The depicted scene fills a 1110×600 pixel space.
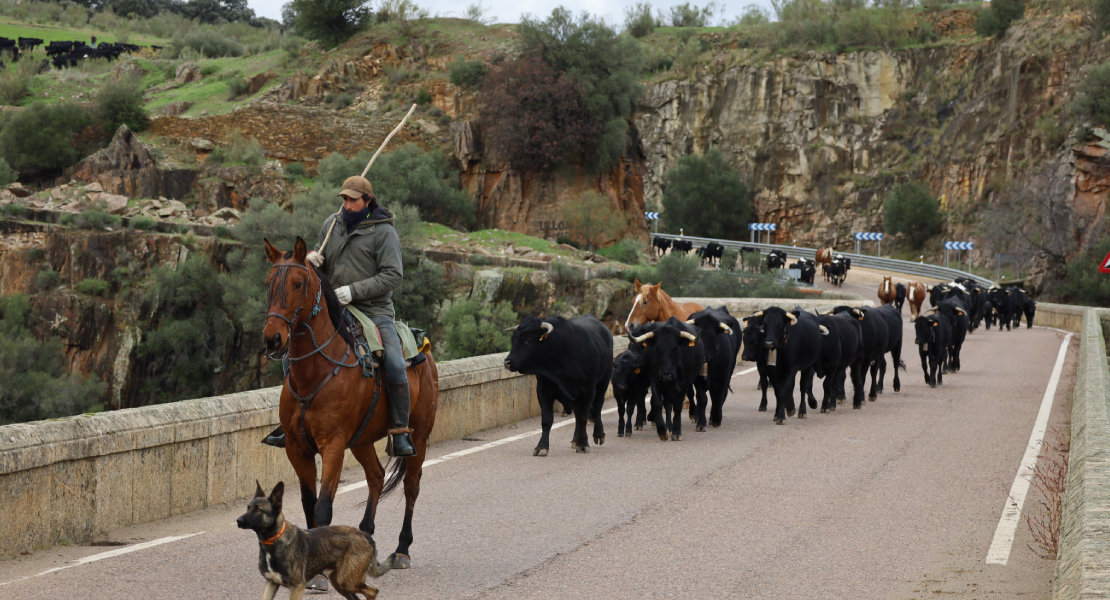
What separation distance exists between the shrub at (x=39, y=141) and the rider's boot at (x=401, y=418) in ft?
197

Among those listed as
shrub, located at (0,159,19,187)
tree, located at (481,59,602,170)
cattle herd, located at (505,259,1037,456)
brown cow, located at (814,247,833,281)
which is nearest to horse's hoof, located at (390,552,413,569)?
cattle herd, located at (505,259,1037,456)

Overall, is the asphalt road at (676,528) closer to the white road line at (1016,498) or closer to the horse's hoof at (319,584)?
the white road line at (1016,498)

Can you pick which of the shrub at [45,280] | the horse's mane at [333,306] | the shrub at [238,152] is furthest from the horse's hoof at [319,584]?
the shrub at [238,152]

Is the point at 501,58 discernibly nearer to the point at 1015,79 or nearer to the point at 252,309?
the point at 252,309

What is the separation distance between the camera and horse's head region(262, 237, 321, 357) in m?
6.09

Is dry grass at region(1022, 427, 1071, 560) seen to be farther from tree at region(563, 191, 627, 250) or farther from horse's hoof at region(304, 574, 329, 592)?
tree at region(563, 191, 627, 250)

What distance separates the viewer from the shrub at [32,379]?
33188 mm

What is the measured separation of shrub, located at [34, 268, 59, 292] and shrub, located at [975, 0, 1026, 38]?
276 feet

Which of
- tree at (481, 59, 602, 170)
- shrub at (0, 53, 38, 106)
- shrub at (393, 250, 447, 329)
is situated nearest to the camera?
shrub at (393, 250, 447, 329)

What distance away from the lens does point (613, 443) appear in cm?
1316

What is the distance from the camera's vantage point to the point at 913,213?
3364 inches

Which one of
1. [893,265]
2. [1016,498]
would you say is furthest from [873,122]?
[1016,498]

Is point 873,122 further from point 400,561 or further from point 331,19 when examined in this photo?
point 400,561

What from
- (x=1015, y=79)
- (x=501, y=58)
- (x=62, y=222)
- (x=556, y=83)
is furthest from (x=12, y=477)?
(x=1015, y=79)
